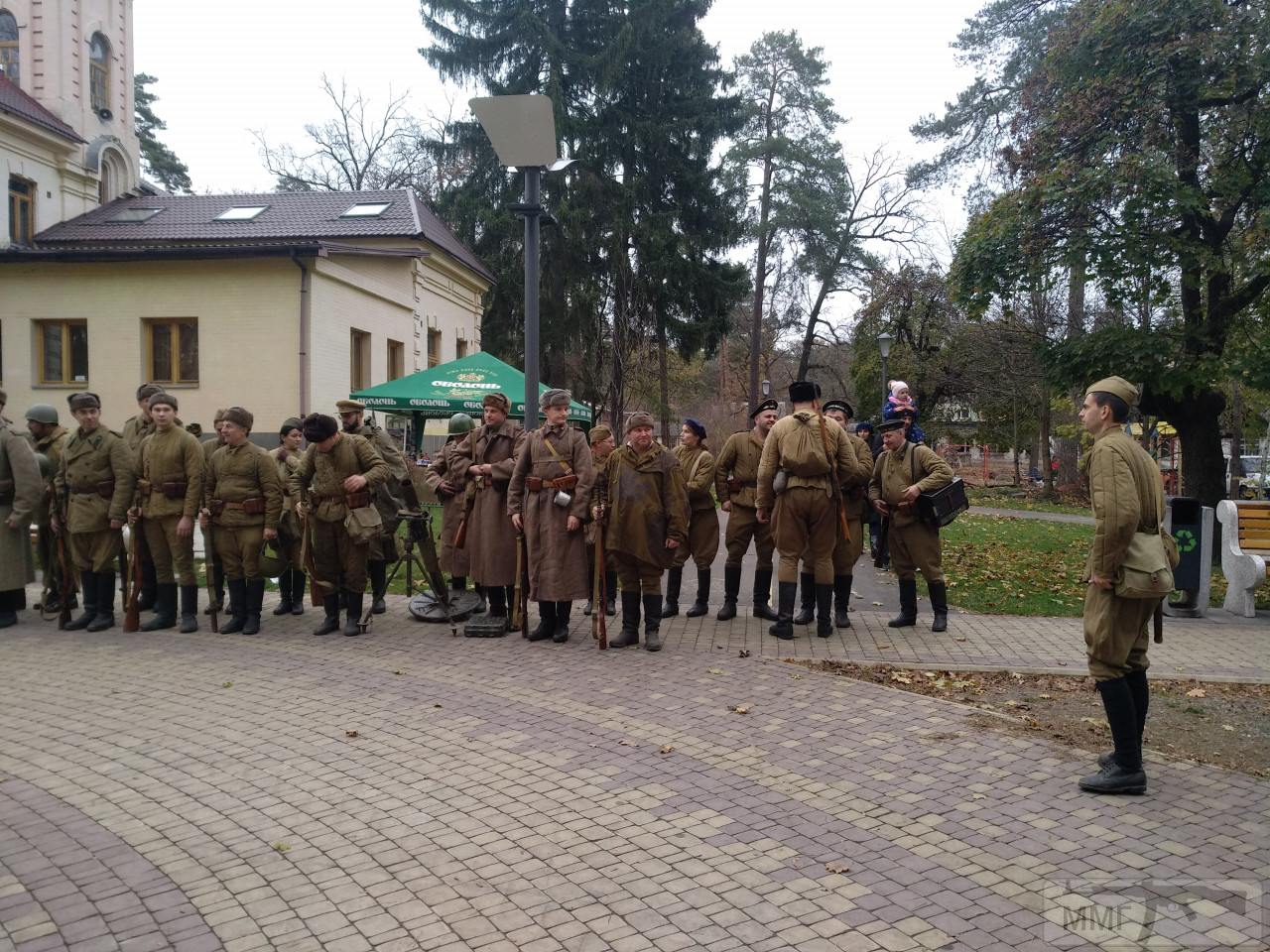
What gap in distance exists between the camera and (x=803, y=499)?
8.38 meters

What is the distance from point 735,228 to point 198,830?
3151cm

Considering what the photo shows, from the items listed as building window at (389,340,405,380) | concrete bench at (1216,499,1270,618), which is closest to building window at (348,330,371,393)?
building window at (389,340,405,380)

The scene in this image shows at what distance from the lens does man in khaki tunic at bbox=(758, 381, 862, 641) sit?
27.5ft

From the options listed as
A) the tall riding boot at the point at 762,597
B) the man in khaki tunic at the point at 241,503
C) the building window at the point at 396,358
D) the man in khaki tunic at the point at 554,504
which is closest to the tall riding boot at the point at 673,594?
the tall riding boot at the point at 762,597

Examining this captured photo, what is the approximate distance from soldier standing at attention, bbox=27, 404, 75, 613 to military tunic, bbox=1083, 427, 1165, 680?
28.5 feet

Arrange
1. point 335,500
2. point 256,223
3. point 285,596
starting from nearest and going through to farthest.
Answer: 1. point 335,500
2. point 285,596
3. point 256,223

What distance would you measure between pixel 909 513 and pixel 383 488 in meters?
4.83

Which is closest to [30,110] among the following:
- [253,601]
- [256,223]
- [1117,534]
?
[256,223]

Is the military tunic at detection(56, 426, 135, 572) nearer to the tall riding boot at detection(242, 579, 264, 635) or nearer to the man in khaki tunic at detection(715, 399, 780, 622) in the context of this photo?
the tall riding boot at detection(242, 579, 264, 635)

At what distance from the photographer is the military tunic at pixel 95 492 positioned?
29.1ft

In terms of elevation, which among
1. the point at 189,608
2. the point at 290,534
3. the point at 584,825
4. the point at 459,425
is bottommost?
the point at 584,825

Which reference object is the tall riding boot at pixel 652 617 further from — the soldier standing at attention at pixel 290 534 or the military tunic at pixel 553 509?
the soldier standing at attention at pixel 290 534

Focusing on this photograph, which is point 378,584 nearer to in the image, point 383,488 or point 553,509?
point 383,488

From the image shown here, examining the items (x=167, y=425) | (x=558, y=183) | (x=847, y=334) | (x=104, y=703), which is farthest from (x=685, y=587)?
(x=847, y=334)
